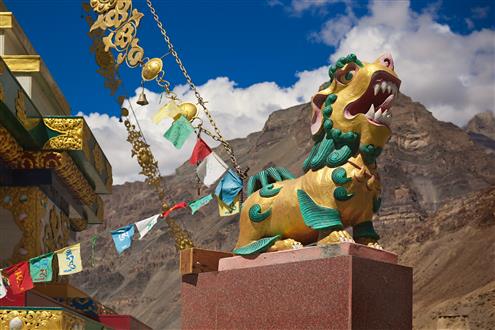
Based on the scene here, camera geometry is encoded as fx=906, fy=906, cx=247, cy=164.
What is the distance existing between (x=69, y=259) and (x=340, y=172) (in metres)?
6.13

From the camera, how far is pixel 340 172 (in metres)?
12.1

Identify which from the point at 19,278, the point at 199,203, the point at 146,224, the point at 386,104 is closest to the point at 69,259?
the point at 19,278

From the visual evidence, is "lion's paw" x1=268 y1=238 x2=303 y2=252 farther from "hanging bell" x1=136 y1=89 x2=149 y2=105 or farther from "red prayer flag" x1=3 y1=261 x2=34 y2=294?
"red prayer flag" x1=3 y1=261 x2=34 y2=294

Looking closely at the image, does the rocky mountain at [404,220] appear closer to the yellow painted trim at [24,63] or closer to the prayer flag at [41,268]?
the yellow painted trim at [24,63]

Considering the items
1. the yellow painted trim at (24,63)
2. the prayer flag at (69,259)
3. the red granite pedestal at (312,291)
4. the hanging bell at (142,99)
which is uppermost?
the yellow painted trim at (24,63)

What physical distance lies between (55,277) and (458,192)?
86.6m

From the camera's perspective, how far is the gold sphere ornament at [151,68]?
48.4 feet

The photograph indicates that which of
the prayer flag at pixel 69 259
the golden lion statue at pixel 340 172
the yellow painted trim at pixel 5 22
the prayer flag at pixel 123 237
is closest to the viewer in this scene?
the golden lion statue at pixel 340 172

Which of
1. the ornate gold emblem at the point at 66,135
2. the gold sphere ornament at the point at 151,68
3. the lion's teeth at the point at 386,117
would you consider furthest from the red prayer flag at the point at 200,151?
the ornate gold emblem at the point at 66,135

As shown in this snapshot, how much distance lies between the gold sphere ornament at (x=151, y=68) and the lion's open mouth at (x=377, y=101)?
12.4 ft

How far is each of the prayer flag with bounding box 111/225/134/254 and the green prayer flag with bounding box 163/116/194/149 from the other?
2348 millimetres

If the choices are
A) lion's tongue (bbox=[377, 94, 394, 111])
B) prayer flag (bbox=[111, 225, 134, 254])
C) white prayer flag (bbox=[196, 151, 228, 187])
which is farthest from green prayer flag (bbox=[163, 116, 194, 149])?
lion's tongue (bbox=[377, 94, 394, 111])

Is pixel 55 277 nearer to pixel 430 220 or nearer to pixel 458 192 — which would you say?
pixel 430 220

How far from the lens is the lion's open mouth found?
40.1 feet
